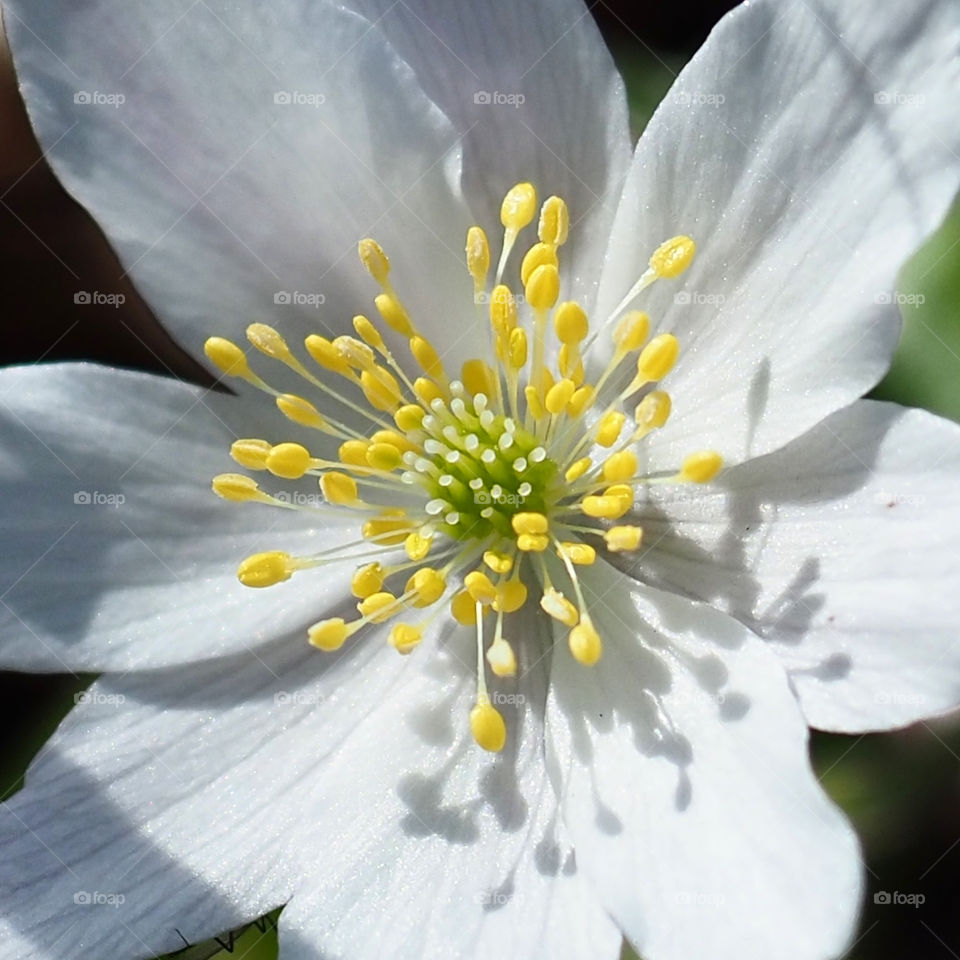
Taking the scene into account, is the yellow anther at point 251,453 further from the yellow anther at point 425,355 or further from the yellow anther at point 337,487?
the yellow anther at point 425,355

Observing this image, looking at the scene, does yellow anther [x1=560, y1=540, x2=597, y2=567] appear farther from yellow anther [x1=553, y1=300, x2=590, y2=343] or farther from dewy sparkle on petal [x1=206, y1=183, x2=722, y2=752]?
yellow anther [x1=553, y1=300, x2=590, y2=343]

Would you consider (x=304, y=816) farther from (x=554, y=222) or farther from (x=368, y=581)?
(x=554, y=222)

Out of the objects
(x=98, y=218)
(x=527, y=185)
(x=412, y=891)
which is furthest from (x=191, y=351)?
(x=412, y=891)

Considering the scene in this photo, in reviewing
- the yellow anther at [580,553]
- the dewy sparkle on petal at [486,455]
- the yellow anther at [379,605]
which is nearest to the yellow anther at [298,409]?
the dewy sparkle on petal at [486,455]

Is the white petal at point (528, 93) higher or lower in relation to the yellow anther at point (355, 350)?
higher

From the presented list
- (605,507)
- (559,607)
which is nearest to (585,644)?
(559,607)

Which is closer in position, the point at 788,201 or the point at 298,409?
the point at 788,201

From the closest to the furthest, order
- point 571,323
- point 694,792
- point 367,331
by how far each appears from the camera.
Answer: point 694,792 → point 571,323 → point 367,331
